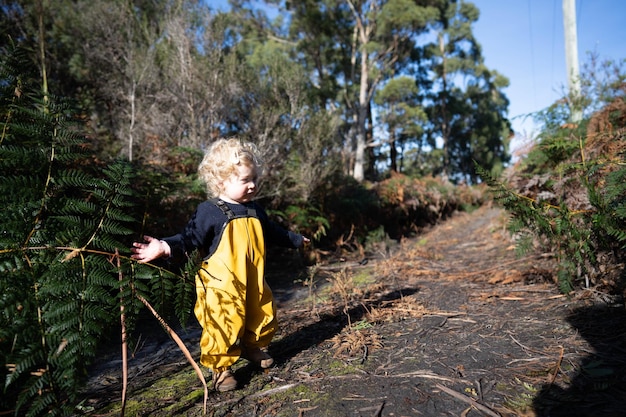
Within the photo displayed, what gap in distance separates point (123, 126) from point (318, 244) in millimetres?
5506

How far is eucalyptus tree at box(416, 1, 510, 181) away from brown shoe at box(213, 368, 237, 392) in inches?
1010

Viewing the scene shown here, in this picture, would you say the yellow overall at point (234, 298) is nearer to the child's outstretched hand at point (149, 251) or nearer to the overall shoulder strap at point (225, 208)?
the overall shoulder strap at point (225, 208)

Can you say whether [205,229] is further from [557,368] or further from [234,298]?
[557,368]

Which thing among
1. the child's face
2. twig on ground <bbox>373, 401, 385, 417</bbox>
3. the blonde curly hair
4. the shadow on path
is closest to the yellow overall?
the child's face

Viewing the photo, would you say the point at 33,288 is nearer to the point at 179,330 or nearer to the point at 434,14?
the point at 179,330

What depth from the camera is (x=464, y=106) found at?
28.8 m

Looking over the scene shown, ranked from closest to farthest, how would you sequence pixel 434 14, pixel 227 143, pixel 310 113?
pixel 227 143 < pixel 310 113 < pixel 434 14

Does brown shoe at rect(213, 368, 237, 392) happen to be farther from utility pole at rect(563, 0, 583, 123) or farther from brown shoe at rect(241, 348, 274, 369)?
utility pole at rect(563, 0, 583, 123)

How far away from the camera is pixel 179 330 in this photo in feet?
10.3

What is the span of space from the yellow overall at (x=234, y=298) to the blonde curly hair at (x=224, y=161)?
32 centimetres

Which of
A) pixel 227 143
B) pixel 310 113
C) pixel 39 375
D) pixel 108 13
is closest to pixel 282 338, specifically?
pixel 227 143

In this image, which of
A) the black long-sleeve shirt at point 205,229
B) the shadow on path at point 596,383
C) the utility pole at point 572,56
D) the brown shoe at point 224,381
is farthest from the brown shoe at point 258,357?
the utility pole at point 572,56

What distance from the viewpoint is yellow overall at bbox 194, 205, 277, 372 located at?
6.41ft

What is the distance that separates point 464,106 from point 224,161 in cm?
3087
